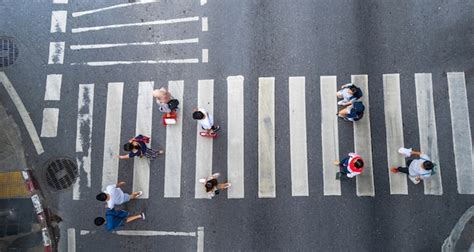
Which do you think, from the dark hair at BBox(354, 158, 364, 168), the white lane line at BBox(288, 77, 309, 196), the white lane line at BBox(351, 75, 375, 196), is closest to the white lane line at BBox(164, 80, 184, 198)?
the white lane line at BBox(288, 77, 309, 196)

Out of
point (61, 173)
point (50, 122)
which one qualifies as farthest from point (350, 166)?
point (50, 122)

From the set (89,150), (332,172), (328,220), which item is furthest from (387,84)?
(89,150)

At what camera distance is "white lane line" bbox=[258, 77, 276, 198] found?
1070cm

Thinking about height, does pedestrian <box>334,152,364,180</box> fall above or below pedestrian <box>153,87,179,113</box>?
below

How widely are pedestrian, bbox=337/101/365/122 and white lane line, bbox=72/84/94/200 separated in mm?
6865

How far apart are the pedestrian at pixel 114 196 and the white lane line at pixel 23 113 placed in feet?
9.06

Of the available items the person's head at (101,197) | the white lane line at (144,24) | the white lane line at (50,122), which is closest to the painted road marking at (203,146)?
the white lane line at (144,24)

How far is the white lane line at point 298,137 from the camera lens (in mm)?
10633

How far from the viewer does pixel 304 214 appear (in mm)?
10508

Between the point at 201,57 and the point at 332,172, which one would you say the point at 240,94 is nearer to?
the point at 201,57

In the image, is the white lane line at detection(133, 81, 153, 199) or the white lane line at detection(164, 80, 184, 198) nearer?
the white lane line at detection(164, 80, 184, 198)

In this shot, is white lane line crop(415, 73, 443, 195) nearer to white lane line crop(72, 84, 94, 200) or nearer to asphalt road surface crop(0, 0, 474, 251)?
asphalt road surface crop(0, 0, 474, 251)

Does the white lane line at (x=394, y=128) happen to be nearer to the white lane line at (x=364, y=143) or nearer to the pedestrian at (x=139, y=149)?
the white lane line at (x=364, y=143)

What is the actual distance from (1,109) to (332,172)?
9.40 metres
